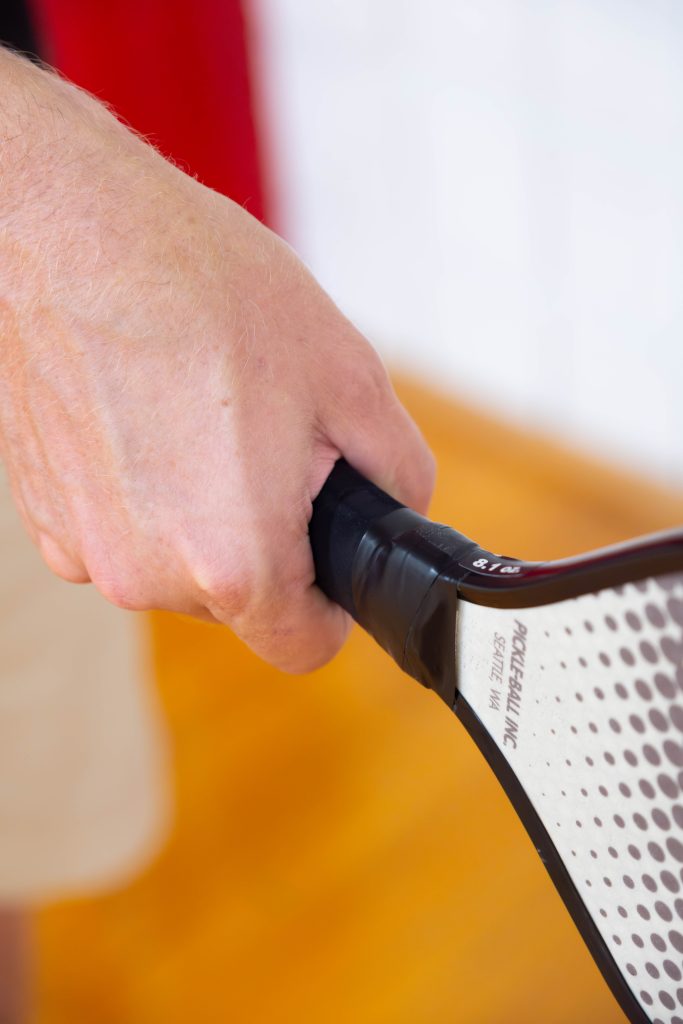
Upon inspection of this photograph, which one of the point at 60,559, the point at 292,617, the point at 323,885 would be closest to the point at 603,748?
the point at 292,617

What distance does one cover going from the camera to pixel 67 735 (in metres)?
1.10

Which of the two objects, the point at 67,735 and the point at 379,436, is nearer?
the point at 379,436

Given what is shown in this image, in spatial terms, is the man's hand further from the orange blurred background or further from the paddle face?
the orange blurred background

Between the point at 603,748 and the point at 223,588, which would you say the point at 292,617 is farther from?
the point at 603,748

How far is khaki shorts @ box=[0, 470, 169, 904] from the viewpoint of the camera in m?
1.04

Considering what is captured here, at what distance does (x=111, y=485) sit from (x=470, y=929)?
97cm

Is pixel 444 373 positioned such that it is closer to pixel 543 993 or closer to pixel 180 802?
pixel 180 802

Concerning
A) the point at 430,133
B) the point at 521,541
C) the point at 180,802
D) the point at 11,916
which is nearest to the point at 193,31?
the point at 430,133

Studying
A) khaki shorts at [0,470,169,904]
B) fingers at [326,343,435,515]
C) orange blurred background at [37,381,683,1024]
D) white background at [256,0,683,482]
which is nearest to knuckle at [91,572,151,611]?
fingers at [326,343,435,515]

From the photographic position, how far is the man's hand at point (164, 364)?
1.75ft

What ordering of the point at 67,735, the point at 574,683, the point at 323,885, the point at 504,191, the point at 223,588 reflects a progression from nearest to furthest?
the point at 574,683
the point at 223,588
the point at 67,735
the point at 323,885
the point at 504,191

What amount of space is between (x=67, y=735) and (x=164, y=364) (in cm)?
65

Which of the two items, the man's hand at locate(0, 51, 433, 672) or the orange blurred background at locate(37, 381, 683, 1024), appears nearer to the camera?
the man's hand at locate(0, 51, 433, 672)

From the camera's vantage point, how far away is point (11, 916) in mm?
1218
